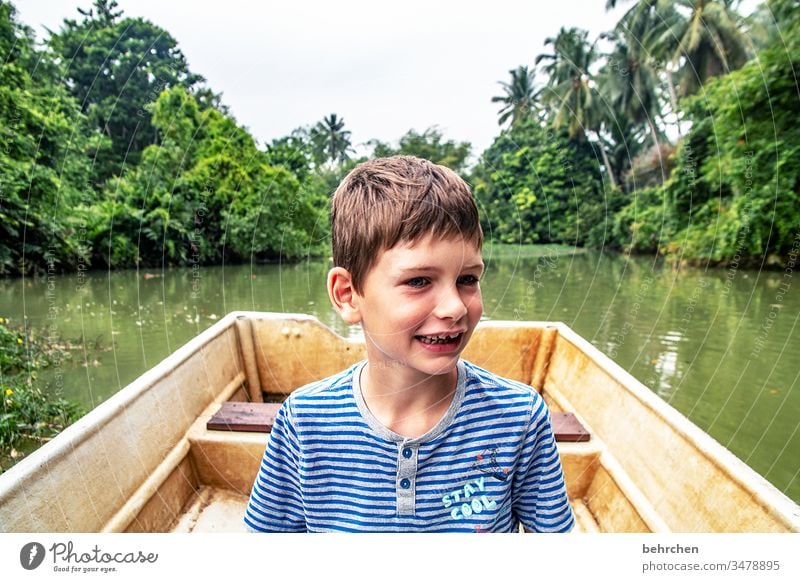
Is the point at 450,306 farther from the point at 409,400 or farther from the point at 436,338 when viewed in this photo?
the point at 409,400

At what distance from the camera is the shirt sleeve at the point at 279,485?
634 mm

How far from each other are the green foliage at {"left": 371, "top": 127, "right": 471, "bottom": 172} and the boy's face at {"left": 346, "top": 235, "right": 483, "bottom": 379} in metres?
0.49

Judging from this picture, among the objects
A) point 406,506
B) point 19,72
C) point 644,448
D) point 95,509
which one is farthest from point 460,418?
point 19,72

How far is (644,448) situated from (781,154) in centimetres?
305

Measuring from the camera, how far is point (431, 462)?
606 mm

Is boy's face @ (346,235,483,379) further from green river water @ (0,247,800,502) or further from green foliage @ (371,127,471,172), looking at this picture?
green river water @ (0,247,800,502)

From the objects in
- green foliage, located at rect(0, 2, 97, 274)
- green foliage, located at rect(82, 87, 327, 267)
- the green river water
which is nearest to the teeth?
green foliage, located at rect(82, 87, 327, 267)

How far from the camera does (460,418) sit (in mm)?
609

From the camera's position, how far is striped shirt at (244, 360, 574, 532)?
23.9 inches

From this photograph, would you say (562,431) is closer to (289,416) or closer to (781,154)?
(289,416)

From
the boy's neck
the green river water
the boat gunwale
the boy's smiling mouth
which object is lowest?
the green river water

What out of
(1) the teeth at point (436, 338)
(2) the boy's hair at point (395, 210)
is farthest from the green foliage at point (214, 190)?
(1) the teeth at point (436, 338)

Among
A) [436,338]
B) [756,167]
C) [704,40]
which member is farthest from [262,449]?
[704,40]

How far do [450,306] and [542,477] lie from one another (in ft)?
0.89
